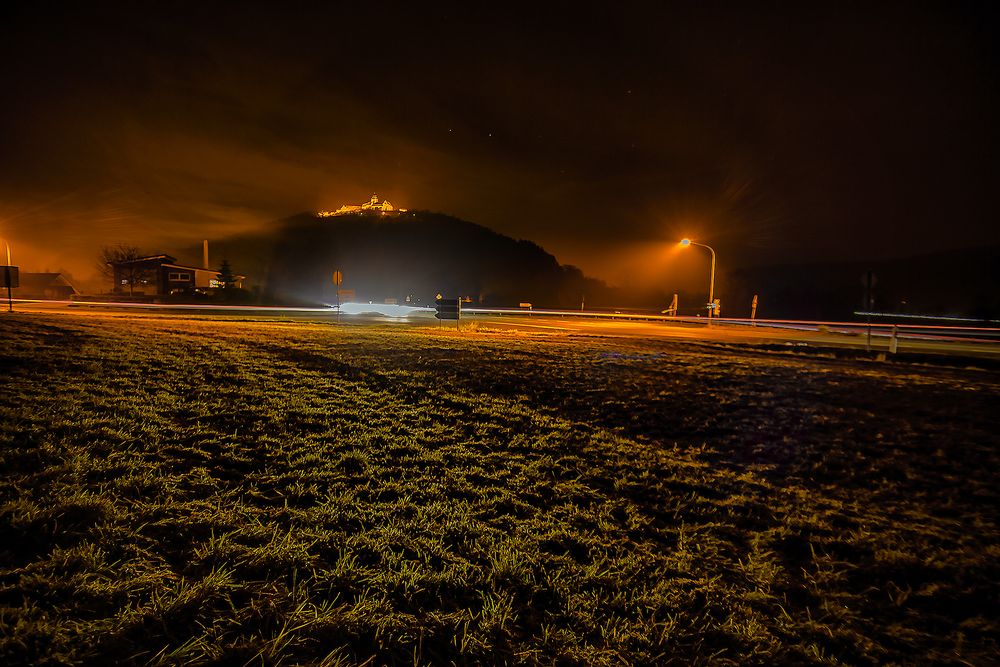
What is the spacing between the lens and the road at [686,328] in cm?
2014

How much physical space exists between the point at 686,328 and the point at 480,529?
28.1 metres

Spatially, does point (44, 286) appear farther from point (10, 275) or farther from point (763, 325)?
point (763, 325)

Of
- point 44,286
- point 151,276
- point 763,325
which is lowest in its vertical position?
point 763,325

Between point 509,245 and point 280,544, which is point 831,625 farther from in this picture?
point 509,245

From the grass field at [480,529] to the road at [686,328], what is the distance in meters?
14.7

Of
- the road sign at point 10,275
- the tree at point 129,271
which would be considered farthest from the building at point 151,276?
the road sign at point 10,275

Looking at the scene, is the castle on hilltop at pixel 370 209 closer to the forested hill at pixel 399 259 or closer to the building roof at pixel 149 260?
the forested hill at pixel 399 259

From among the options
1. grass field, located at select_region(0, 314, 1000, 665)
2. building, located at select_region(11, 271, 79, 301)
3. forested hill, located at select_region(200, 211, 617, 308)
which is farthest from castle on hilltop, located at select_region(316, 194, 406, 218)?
grass field, located at select_region(0, 314, 1000, 665)

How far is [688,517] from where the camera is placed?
370 cm

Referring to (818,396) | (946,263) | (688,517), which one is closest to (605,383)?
(818,396)

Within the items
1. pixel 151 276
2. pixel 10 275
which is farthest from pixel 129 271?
pixel 10 275

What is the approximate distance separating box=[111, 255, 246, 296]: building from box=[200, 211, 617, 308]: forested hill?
23980 mm

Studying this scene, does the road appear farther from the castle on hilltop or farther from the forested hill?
the castle on hilltop

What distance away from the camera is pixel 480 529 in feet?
10.8
